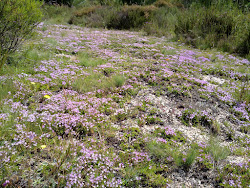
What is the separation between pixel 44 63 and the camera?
217 inches

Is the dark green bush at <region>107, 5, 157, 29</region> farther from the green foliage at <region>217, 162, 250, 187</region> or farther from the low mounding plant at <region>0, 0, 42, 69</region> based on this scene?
the green foliage at <region>217, 162, 250, 187</region>

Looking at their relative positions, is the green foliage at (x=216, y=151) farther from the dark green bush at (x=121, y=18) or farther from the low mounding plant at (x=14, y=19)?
the dark green bush at (x=121, y=18)

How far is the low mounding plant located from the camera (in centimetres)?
438

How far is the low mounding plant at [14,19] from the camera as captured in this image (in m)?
4.38

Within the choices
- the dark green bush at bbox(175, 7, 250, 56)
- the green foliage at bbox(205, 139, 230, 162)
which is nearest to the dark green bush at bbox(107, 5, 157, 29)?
the dark green bush at bbox(175, 7, 250, 56)

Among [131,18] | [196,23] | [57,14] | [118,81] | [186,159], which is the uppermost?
[57,14]

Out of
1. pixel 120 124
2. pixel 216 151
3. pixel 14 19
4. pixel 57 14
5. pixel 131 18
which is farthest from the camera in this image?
pixel 57 14

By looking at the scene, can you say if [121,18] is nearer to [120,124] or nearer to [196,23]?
[196,23]

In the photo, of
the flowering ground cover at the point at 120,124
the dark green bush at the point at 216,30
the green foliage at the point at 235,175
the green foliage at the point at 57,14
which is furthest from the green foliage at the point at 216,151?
the green foliage at the point at 57,14

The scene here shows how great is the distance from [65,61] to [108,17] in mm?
10884

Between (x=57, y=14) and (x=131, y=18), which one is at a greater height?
(x=57, y=14)

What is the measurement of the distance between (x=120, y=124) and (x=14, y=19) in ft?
13.0

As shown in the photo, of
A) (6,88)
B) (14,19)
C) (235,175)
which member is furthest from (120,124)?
(14,19)

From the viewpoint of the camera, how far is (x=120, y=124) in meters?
3.63
